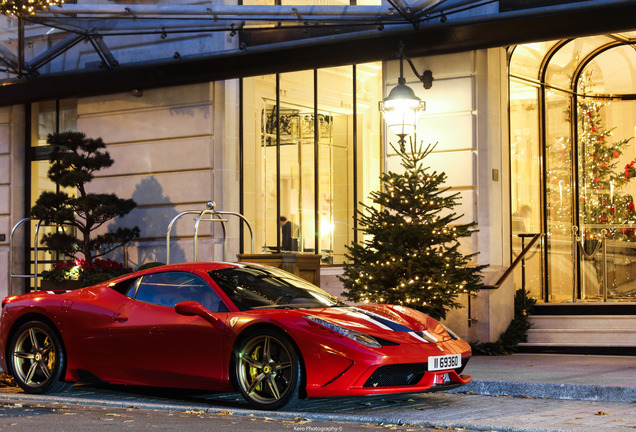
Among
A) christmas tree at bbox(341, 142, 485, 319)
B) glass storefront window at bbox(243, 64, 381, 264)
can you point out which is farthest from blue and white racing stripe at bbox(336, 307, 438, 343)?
glass storefront window at bbox(243, 64, 381, 264)

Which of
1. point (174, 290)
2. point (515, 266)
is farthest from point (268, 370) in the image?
point (515, 266)

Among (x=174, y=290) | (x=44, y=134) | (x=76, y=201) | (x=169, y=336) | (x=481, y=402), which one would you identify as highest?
(x=44, y=134)

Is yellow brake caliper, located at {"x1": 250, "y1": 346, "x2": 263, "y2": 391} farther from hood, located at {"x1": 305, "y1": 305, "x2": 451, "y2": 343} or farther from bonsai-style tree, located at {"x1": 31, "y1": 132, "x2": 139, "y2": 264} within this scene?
bonsai-style tree, located at {"x1": 31, "y1": 132, "x2": 139, "y2": 264}

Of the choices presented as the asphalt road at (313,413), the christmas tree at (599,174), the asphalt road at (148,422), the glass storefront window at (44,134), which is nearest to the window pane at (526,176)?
the christmas tree at (599,174)

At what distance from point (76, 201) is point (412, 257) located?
697 cm

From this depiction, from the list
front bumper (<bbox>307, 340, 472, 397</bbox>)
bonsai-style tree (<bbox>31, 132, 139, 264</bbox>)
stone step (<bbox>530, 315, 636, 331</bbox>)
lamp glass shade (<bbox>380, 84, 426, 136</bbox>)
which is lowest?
stone step (<bbox>530, 315, 636, 331</bbox>)

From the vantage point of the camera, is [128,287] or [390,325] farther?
[128,287]

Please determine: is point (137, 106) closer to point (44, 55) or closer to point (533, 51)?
point (44, 55)

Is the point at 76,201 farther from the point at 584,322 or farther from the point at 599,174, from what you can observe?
the point at 599,174

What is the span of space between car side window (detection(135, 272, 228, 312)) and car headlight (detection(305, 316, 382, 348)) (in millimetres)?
1167

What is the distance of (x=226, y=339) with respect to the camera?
836 centimetres

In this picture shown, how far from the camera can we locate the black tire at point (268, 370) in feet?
26.0

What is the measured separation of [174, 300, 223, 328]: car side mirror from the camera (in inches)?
332

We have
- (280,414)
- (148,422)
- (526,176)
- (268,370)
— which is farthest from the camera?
(526,176)
